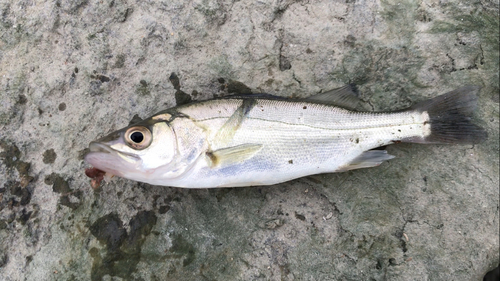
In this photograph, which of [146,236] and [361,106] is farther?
[361,106]

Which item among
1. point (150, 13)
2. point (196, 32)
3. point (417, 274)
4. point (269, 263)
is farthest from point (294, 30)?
point (417, 274)

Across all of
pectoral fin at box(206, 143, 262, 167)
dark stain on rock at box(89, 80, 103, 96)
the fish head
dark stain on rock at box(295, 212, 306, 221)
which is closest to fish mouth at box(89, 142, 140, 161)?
the fish head

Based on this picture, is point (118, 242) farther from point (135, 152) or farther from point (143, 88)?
point (143, 88)

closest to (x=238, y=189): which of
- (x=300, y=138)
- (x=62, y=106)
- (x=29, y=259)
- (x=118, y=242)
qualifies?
(x=300, y=138)

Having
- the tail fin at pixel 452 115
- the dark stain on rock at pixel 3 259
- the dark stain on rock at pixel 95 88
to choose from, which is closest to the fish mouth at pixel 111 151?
the dark stain on rock at pixel 95 88

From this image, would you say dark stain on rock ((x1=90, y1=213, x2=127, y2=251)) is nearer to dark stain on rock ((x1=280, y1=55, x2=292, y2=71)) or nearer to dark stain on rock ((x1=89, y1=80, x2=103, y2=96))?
dark stain on rock ((x1=89, y1=80, x2=103, y2=96))

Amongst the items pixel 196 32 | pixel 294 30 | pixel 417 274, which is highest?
pixel 196 32

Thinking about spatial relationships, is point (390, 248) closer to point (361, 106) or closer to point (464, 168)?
point (464, 168)
